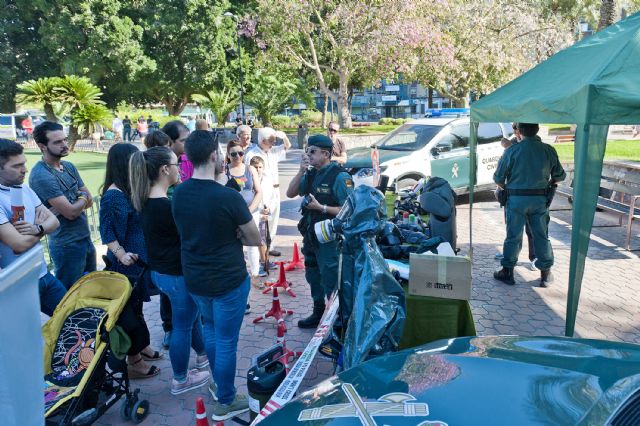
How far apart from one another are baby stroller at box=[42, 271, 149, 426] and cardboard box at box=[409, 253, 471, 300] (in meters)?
2.11

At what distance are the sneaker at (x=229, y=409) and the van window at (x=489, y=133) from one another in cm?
887

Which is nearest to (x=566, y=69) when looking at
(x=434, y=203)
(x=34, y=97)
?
(x=434, y=203)

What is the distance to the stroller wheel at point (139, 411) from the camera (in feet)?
11.1

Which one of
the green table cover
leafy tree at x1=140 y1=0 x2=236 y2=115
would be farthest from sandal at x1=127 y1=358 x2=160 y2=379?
leafy tree at x1=140 y1=0 x2=236 y2=115

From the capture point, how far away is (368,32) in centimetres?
1986

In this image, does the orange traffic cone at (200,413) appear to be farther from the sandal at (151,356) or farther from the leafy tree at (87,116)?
the leafy tree at (87,116)

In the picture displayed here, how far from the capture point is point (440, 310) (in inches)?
137

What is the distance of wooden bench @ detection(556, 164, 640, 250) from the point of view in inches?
277

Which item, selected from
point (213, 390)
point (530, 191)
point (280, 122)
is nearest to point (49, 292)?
point (213, 390)

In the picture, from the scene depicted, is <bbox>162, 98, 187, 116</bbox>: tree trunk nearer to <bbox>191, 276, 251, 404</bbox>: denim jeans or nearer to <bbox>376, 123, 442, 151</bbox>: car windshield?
<bbox>376, 123, 442, 151</bbox>: car windshield

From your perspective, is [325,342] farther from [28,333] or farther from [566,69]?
[566,69]

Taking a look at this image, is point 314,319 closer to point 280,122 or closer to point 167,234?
point 167,234

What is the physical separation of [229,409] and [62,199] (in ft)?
7.29

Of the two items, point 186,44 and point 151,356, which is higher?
point 186,44
